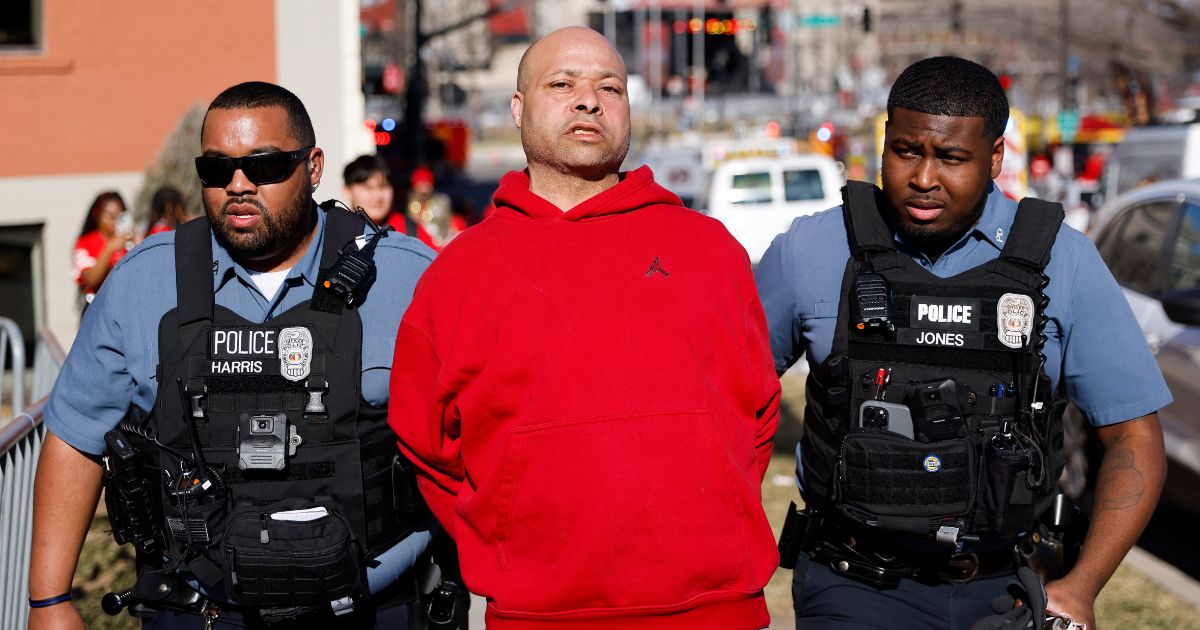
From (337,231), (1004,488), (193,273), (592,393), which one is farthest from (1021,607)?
(193,273)

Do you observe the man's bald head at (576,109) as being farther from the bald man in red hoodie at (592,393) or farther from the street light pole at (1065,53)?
the street light pole at (1065,53)

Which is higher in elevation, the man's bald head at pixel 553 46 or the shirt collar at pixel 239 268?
the man's bald head at pixel 553 46

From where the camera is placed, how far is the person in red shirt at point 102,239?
959cm

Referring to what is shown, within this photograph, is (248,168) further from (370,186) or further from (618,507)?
(370,186)

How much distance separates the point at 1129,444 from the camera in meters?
3.28

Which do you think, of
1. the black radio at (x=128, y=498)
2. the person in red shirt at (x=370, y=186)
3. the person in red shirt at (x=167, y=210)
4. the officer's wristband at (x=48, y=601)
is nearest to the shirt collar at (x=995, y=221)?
the black radio at (x=128, y=498)

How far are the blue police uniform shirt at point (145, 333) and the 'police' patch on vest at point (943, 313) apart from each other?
132 cm

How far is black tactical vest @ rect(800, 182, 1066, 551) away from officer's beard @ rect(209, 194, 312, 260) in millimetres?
1438

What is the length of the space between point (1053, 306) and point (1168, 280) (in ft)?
13.5

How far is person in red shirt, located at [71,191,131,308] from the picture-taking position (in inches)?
377

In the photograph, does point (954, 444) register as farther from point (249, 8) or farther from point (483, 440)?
point (249, 8)

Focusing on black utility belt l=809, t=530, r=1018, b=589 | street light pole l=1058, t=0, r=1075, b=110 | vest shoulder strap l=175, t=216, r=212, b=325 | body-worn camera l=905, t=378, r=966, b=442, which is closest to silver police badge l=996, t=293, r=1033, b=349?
body-worn camera l=905, t=378, r=966, b=442

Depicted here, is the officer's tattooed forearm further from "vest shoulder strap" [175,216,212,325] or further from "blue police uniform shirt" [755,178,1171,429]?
"vest shoulder strap" [175,216,212,325]

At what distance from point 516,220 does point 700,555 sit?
0.84 metres
